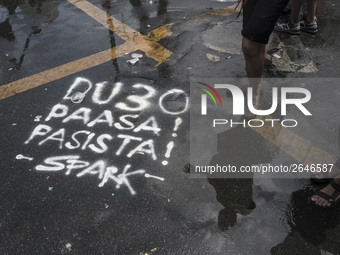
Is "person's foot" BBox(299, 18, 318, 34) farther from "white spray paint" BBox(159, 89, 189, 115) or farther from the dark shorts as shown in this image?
"white spray paint" BBox(159, 89, 189, 115)

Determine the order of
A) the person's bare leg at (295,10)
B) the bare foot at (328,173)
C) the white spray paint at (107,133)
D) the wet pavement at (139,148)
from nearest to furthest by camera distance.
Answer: the wet pavement at (139,148)
the bare foot at (328,173)
the white spray paint at (107,133)
the person's bare leg at (295,10)

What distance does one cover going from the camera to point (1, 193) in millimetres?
2453

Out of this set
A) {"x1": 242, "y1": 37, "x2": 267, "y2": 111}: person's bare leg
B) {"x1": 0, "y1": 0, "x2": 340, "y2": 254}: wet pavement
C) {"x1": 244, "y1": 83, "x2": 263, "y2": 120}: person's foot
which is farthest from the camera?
{"x1": 244, "y1": 83, "x2": 263, "y2": 120}: person's foot

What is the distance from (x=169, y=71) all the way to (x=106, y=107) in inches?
39.4

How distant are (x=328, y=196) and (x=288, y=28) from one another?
3081mm

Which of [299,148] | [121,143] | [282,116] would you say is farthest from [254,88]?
[121,143]

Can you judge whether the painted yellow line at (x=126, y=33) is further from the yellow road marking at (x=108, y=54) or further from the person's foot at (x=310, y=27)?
the person's foot at (x=310, y=27)

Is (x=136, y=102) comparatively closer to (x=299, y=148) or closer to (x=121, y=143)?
(x=121, y=143)

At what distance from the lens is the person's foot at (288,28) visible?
4.39 meters

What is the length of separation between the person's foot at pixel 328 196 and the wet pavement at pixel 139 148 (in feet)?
0.20

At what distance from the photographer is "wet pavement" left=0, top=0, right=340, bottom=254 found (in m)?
2.12

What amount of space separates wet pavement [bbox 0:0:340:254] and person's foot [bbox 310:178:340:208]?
2.4 inches

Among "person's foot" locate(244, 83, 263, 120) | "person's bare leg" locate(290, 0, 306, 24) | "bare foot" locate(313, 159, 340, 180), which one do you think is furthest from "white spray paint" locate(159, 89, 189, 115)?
"person's bare leg" locate(290, 0, 306, 24)

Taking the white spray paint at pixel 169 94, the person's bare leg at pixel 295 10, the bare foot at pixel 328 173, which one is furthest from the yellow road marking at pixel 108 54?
the bare foot at pixel 328 173
